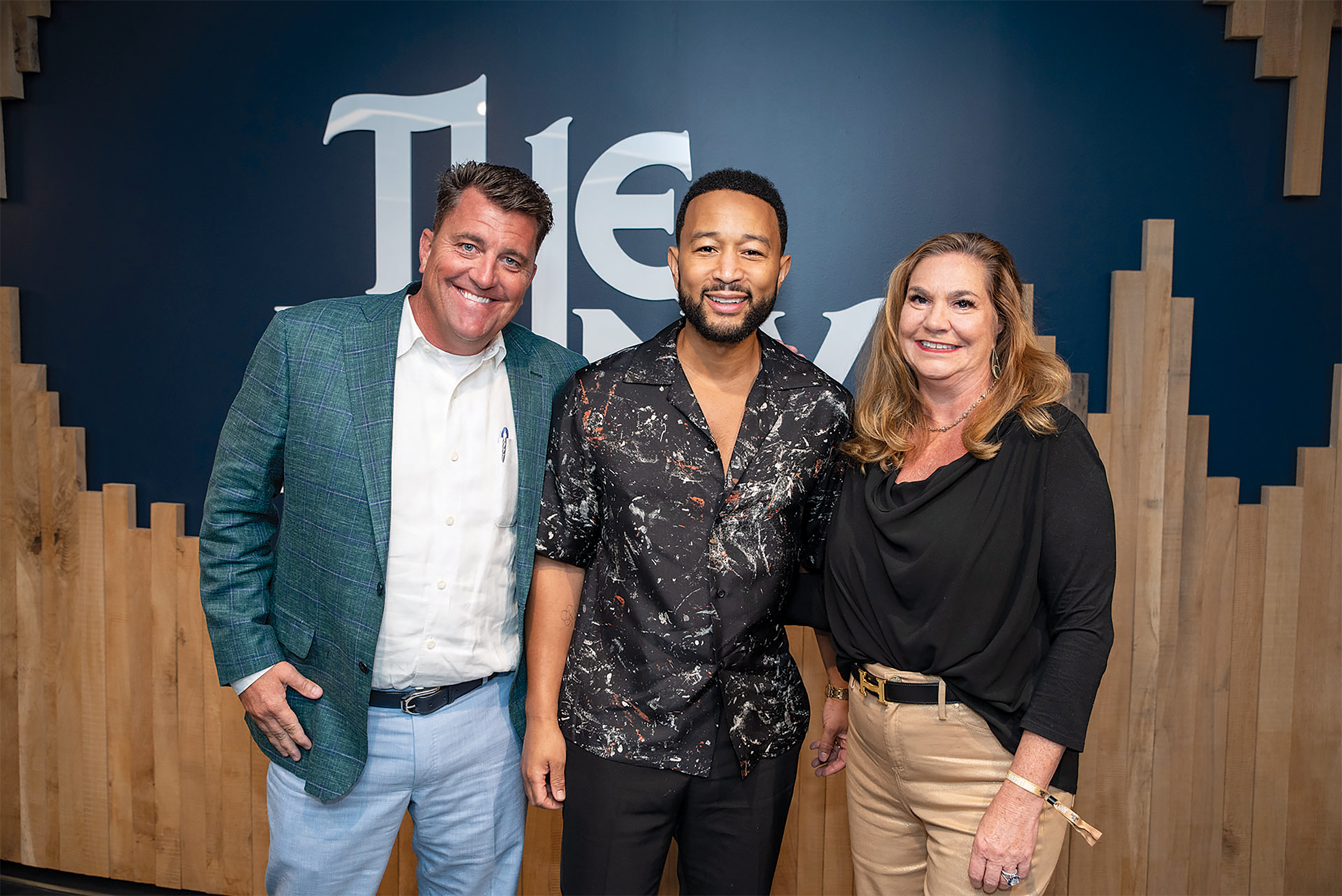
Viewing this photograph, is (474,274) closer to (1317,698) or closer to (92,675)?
(92,675)

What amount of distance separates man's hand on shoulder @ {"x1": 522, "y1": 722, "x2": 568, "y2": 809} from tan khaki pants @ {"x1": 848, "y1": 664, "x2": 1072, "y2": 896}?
0.65m

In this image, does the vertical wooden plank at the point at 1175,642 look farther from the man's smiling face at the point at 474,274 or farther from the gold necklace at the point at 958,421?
the man's smiling face at the point at 474,274

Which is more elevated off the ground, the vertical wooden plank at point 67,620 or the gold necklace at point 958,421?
the gold necklace at point 958,421

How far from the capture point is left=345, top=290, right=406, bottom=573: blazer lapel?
1.67 m

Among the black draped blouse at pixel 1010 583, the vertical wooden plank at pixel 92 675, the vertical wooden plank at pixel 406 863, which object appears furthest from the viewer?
the vertical wooden plank at pixel 92 675

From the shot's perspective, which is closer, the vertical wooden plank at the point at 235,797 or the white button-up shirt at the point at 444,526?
the white button-up shirt at the point at 444,526

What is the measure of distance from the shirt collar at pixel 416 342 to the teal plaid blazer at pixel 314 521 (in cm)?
2

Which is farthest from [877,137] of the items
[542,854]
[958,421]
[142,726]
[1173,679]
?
[142,726]

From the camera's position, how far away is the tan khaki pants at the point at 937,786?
150 cm

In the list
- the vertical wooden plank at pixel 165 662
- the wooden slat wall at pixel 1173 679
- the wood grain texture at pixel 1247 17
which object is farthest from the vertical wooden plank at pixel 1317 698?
the vertical wooden plank at pixel 165 662

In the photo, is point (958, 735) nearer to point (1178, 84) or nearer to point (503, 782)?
point (503, 782)

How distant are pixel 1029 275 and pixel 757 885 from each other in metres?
2.00

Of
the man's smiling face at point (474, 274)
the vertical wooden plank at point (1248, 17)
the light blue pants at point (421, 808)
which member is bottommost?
the light blue pants at point (421, 808)

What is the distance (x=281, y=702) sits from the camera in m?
1.69
